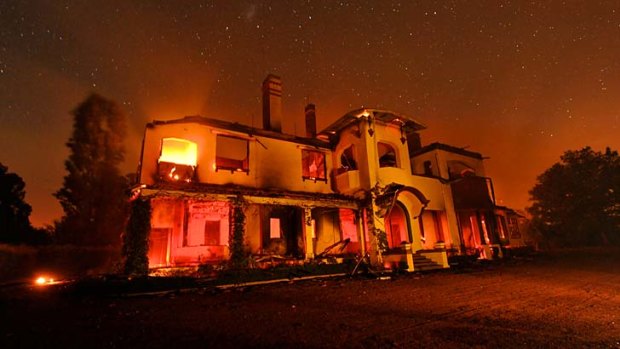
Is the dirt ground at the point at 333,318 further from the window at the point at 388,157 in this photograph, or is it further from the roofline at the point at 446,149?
the roofline at the point at 446,149

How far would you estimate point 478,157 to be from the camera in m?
26.1

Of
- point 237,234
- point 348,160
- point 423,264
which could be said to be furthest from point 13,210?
point 423,264

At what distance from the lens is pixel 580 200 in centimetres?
3719

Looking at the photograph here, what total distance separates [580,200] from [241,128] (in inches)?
1710

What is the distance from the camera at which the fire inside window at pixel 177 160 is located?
14.8m

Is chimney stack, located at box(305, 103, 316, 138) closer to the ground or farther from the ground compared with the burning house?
farther from the ground

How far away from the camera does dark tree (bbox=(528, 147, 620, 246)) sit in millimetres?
35594

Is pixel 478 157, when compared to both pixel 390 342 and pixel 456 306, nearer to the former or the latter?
pixel 456 306

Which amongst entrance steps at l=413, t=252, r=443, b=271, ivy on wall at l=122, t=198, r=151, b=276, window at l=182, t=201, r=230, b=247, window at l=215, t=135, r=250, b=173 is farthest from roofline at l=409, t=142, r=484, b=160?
ivy on wall at l=122, t=198, r=151, b=276

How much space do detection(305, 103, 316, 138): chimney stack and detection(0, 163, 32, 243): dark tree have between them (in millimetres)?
27202

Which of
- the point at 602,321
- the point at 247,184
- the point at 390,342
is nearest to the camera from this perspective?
the point at 390,342

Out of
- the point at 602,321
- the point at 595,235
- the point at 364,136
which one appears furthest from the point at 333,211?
the point at 595,235

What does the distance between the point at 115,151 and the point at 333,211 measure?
2117 centimetres

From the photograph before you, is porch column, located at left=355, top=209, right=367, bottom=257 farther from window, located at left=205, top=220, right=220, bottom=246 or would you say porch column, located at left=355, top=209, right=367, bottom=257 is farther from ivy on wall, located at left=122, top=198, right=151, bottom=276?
ivy on wall, located at left=122, top=198, right=151, bottom=276
